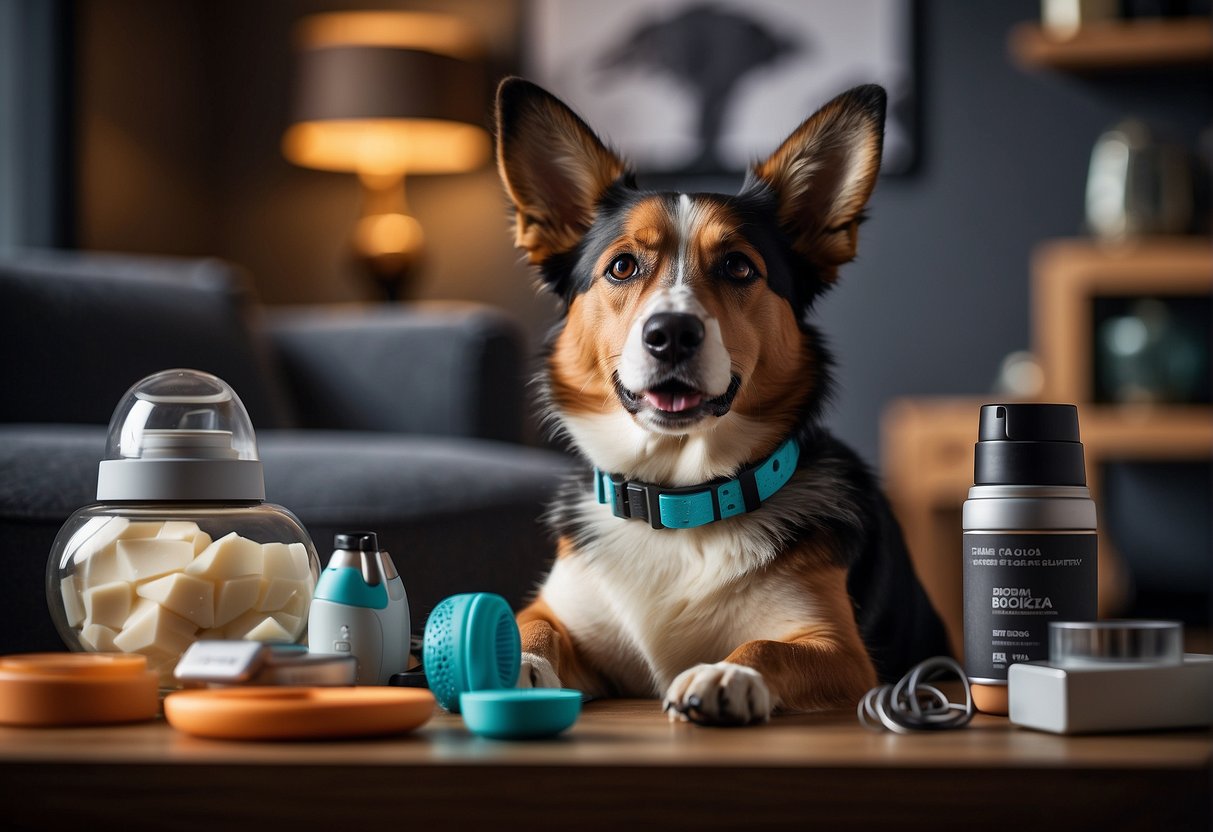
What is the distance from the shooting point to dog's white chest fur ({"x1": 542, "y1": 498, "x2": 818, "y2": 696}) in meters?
1.11

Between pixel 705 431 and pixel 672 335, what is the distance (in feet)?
0.42

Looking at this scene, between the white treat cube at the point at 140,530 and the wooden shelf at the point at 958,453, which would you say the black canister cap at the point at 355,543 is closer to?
the white treat cube at the point at 140,530

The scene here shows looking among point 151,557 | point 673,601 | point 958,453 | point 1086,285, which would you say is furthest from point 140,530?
point 1086,285

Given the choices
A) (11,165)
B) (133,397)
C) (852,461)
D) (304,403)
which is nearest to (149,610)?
(133,397)

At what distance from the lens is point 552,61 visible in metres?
4.30

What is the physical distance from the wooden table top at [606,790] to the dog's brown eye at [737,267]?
56cm

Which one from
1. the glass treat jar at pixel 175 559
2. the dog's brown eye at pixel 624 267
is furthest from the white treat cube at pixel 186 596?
the dog's brown eye at pixel 624 267

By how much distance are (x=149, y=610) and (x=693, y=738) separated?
0.45 meters

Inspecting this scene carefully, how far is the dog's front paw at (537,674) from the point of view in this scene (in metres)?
1.02

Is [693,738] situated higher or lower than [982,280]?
lower

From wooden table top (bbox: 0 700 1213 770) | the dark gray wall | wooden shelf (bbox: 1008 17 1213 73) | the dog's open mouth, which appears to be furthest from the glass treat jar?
wooden shelf (bbox: 1008 17 1213 73)

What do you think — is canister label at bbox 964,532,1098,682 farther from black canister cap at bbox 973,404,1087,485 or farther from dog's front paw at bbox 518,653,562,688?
dog's front paw at bbox 518,653,562,688

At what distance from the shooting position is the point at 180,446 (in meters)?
1.02

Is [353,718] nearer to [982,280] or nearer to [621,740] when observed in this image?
[621,740]
